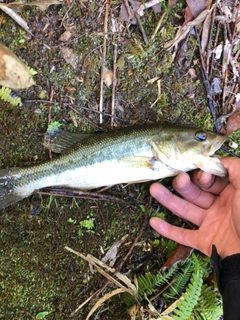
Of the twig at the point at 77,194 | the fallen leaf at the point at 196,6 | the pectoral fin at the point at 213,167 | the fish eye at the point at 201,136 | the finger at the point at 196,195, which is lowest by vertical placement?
the twig at the point at 77,194

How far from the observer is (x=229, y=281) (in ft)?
11.7

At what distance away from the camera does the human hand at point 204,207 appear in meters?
3.94

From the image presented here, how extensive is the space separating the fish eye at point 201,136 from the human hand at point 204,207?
1.18ft

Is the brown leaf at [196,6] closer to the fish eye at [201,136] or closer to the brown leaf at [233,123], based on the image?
the brown leaf at [233,123]

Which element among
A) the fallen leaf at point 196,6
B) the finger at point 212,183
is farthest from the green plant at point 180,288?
the fallen leaf at point 196,6

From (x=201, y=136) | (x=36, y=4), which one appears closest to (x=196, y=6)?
(x=201, y=136)

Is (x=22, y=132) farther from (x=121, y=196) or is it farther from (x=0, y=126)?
(x=121, y=196)

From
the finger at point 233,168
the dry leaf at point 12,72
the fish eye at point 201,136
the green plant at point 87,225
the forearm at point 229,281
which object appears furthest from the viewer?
the green plant at point 87,225

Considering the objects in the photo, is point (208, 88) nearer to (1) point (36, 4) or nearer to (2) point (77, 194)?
(2) point (77, 194)

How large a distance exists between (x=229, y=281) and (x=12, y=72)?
335cm

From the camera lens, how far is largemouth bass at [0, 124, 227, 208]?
4.06 m

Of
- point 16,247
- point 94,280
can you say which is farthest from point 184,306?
point 16,247

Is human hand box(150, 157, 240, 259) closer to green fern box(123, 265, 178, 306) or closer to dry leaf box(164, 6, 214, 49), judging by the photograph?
green fern box(123, 265, 178, 306)

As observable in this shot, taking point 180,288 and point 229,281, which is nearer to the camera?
point 229,281
